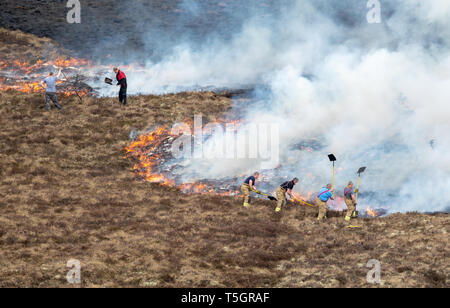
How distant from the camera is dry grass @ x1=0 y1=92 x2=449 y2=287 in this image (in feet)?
46.7

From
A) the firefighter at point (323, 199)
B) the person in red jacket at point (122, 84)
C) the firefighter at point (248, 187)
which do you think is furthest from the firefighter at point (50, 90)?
the firefighter at point (323, 199)

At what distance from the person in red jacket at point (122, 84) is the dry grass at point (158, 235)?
3452mm

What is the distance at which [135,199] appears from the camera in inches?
792

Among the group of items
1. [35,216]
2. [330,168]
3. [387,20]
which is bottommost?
[35,216]

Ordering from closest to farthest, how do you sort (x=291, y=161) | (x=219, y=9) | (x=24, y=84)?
(x=291, y=161) < (x=24, y=84) < (x=219, y=9)

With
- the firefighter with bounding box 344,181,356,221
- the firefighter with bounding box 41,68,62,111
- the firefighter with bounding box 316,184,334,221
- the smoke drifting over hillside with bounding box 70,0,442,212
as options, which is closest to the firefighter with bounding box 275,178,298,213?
the firefighter with bounding box 316,184,334,221

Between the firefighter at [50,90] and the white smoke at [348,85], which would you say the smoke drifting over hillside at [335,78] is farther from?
the firefighter at [50,90]

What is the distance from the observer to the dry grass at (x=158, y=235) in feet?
46.7

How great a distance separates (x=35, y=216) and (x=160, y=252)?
4927 millimetres

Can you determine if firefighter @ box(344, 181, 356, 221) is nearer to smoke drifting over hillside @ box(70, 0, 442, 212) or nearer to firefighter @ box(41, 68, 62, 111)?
smoke drifting over hillside @ box(70, 0, 442, 212)

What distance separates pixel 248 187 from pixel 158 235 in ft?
12.3

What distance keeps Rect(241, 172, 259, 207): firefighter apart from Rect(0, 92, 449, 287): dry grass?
1.08 ft
